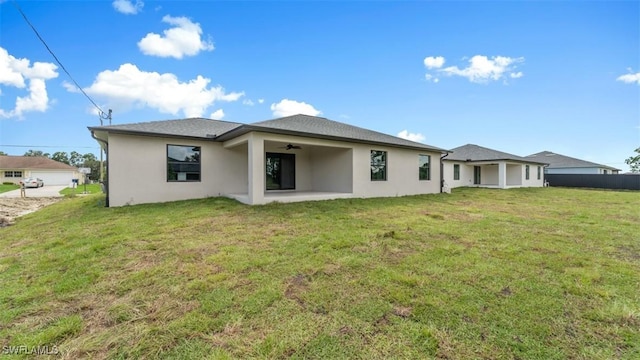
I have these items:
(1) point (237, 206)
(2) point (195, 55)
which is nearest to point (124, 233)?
(1) point (237, 206)

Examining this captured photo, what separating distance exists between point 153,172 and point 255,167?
12.3 feet

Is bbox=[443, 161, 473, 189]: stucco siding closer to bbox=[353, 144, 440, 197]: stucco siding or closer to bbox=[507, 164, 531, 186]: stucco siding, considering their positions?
bbox=[507, 164, 531, 186]: stucco siding

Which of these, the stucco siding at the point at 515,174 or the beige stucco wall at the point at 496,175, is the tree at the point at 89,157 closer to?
the beige stucco wall at the point at 496,175

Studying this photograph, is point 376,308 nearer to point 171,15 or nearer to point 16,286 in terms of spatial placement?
point 16,286

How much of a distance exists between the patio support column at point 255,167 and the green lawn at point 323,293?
2869mm

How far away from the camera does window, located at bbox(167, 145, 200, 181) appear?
928 cm

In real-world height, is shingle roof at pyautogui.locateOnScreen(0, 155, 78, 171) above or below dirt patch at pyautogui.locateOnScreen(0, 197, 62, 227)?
above

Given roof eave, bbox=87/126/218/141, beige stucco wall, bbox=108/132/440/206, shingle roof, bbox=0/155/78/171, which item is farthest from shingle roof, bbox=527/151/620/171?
shingle roof, bbox=0/155/78/171

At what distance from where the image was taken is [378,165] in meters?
11.6

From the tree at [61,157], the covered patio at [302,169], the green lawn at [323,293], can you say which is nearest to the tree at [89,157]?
the tree at [61,157]

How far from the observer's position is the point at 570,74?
43.6 ft

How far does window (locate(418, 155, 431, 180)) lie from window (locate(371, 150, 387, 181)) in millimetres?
2687

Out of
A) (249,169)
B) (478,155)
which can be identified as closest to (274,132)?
(249,169)

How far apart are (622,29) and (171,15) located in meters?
17.1
